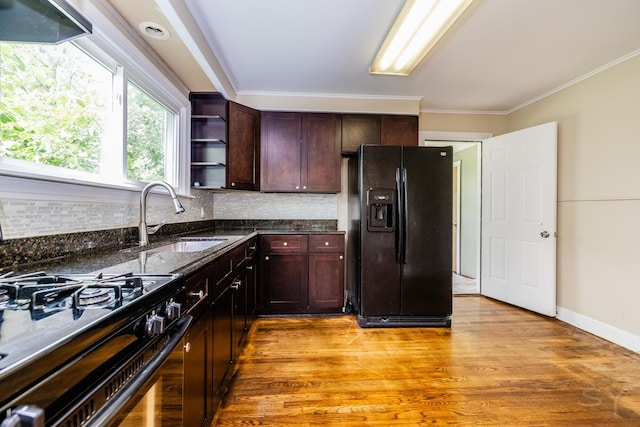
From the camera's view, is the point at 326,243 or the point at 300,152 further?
the point at 300,152

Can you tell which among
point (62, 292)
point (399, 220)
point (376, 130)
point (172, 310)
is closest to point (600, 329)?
point (399, 220)

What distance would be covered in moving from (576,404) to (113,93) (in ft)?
11.1

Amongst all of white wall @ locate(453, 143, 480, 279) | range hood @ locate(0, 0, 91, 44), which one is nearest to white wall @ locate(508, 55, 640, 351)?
white wall @ locate(453, 143, 480, 279)

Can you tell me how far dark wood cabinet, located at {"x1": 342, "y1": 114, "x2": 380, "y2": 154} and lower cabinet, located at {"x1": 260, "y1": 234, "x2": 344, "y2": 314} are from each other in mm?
1098

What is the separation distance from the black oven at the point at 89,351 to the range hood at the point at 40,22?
2.68ft

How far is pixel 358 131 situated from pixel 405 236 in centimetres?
137

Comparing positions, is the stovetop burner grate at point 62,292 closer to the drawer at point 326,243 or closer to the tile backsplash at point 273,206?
the drawer at point 326,243

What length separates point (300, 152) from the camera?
322cm

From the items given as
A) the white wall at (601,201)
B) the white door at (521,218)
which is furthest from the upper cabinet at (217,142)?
the white wall at (601,201)

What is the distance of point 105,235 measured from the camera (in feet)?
5.14

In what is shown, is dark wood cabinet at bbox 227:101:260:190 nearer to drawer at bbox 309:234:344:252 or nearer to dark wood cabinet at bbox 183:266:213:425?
drawer at bbox 309:234:344:252

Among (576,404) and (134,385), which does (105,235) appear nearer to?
(134,385)

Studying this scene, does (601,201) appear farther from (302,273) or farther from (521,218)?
(302,273)

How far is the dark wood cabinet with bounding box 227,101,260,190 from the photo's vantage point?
2.88 m
